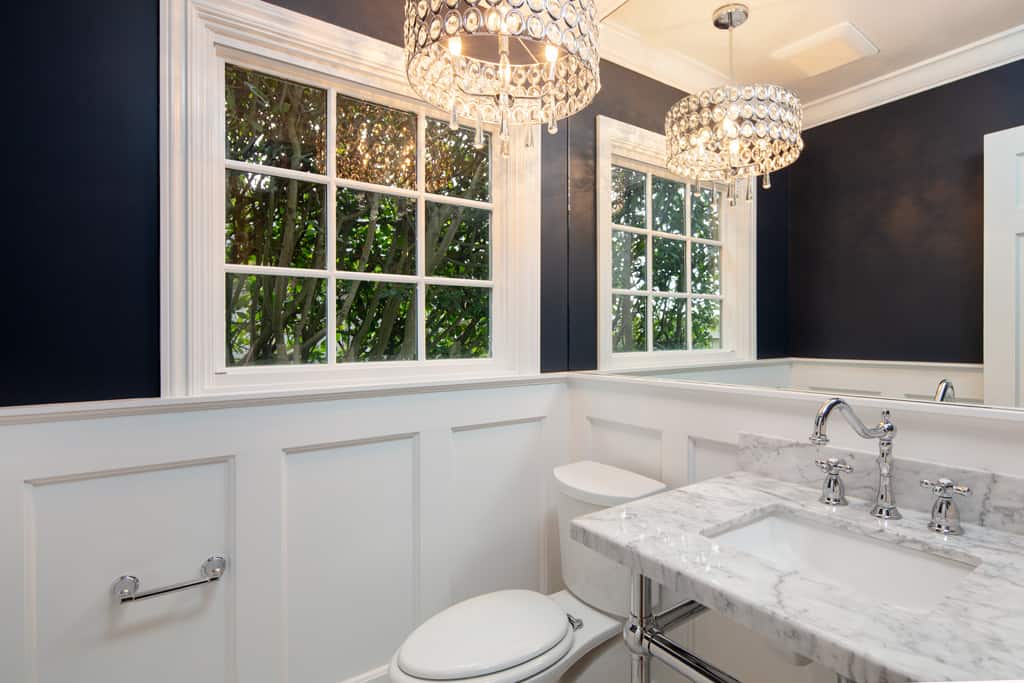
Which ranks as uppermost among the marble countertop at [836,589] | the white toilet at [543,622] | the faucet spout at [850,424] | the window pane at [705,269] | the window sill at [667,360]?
the window pane at [705,269]

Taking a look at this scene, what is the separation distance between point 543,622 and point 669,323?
0.95 m

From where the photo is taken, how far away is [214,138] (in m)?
1.30

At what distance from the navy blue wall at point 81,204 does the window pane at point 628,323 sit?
140 centimetres

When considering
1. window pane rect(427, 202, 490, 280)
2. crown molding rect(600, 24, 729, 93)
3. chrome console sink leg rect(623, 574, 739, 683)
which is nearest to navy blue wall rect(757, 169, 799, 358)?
crown molding rect(600, 24, 729, 93)

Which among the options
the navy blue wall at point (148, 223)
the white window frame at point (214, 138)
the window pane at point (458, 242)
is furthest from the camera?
the window pane at point (458, 242)

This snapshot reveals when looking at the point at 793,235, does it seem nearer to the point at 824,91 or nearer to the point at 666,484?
the point at 824,91

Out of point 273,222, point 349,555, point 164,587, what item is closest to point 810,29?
point 273,222

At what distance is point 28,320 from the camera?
3.54 feet

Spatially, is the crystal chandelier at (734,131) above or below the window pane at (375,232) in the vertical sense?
above

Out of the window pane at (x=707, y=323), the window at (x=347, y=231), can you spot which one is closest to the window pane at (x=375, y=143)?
the window at (x=347, y=231)

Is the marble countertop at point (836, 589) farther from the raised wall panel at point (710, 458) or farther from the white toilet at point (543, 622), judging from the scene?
the white toilet at point (543, 622)

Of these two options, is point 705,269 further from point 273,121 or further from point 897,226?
point 273,121

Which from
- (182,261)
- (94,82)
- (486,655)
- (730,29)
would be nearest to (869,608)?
(486,655)

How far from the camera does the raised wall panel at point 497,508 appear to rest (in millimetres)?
1649
